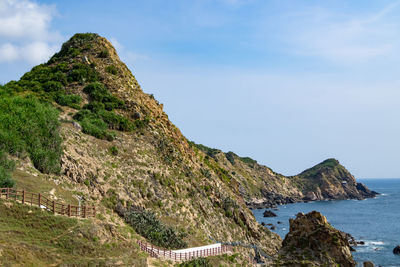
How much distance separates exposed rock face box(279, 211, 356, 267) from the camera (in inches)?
1810

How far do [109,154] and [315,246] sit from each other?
30.7m

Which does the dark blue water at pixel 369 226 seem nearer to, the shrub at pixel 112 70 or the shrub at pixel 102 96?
the shrub at pixel 102 96

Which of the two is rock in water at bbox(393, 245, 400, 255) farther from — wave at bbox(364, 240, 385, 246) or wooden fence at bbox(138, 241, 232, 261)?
wooden fence at bbox(138, 241, 232, 261)

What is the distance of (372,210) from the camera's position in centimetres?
15225

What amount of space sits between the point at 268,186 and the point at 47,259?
179648 millimetres

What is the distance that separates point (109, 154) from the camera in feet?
174

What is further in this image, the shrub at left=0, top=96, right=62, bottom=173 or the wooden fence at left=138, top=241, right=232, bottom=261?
the shrub at left=0, top=96, right=62, bottom=173

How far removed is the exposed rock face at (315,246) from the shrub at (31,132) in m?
30.0

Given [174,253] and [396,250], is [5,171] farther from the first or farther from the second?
[396,250]

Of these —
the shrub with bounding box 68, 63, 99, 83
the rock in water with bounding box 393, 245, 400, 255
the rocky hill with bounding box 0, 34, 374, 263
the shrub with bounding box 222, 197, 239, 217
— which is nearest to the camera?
the rocky hill with bounding box 0, 34, 374, 263

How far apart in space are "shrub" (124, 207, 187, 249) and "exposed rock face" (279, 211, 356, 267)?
1328 cm

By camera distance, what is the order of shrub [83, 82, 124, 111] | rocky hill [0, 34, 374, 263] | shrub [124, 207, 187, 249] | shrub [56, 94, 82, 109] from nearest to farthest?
rocky hill [0, 34, 374, 263]
shrub [124, 207, 187, 249]
shrub [56, 94, 82, 109]
shrub [83, 82, 124, 111]

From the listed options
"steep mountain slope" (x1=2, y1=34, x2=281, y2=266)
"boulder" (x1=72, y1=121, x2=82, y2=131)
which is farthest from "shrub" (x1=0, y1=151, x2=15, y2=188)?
"boulder" (x1=72, y1=121, x2=82, y2=131)

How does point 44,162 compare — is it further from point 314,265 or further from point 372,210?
point 372,210
